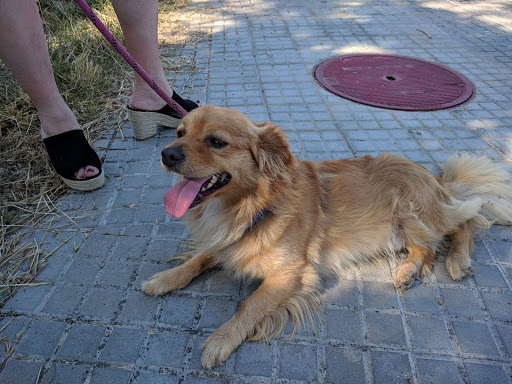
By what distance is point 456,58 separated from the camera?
5.02 metres

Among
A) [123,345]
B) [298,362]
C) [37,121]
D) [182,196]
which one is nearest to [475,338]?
[298,362]

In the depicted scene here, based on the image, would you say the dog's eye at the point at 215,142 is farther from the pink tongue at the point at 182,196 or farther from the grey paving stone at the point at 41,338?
the grey paving stone at the point at 41,338

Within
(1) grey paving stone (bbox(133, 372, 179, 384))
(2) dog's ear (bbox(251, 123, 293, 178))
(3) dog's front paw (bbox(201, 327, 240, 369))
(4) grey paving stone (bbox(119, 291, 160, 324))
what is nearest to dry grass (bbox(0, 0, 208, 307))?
(4) grey paving stone (bbox(119, 291, 160, 324))

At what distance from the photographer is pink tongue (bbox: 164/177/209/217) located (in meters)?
1.97

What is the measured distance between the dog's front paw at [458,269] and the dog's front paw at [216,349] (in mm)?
1465

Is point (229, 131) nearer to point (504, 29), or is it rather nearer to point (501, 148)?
point (501, 148)

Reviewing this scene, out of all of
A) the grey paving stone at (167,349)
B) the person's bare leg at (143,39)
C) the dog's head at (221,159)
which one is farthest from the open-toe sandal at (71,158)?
the grey paving stone at (167,349)

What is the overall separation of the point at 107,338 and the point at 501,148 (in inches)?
148

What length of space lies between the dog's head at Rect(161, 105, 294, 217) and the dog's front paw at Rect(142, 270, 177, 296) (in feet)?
1.51

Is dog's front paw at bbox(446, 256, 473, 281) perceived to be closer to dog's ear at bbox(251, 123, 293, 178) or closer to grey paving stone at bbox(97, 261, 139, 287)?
dog's ear at bbox(251, 123, 293, 178)

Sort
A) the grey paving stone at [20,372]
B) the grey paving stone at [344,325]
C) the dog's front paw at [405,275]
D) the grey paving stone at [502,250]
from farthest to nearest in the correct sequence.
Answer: the grey paving stone at [502,250] → the dog's front paw at [405,275] → the grey paving stone at [344,325] → the grey paving stone at [20,372]

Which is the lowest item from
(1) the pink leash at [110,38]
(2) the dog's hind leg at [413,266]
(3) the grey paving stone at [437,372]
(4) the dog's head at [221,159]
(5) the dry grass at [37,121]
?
(5) the dry grass at [37,121]

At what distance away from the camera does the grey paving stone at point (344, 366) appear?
1.74m

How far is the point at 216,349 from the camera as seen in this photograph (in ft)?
5.92
